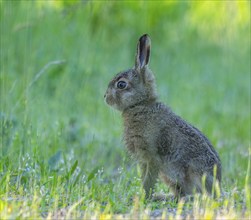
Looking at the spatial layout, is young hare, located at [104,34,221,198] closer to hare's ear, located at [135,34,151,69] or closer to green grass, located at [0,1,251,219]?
hare's ear, located at [135,34,151,69]

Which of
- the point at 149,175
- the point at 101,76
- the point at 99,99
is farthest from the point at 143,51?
the point at 101,76

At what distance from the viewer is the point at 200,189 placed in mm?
5273

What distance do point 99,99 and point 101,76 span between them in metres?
0.76

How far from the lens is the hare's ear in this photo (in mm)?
5793

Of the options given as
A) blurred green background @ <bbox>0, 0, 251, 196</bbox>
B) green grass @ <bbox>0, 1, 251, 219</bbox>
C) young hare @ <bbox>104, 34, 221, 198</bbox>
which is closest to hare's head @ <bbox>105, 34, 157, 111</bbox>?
young hare @ <bbox>104, 34, 221, 198</bbox>

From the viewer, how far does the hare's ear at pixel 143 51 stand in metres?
5.79

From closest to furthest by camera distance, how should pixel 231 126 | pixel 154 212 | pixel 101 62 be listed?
1. pixel 154 212
2. pixel 231 126
3. pixel 101 62

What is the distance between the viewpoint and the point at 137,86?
19.1 ft

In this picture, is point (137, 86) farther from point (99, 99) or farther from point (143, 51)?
point (99, 99)

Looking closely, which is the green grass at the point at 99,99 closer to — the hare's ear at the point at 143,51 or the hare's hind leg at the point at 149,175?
the hare's hind leg at the point at 149,175

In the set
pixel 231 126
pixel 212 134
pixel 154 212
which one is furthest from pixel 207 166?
pixel 231 126

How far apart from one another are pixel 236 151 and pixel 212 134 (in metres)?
0.66

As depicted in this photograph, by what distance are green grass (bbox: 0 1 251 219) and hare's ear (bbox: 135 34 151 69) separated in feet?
2.91

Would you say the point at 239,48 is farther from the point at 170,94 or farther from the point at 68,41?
the point at 68,41
